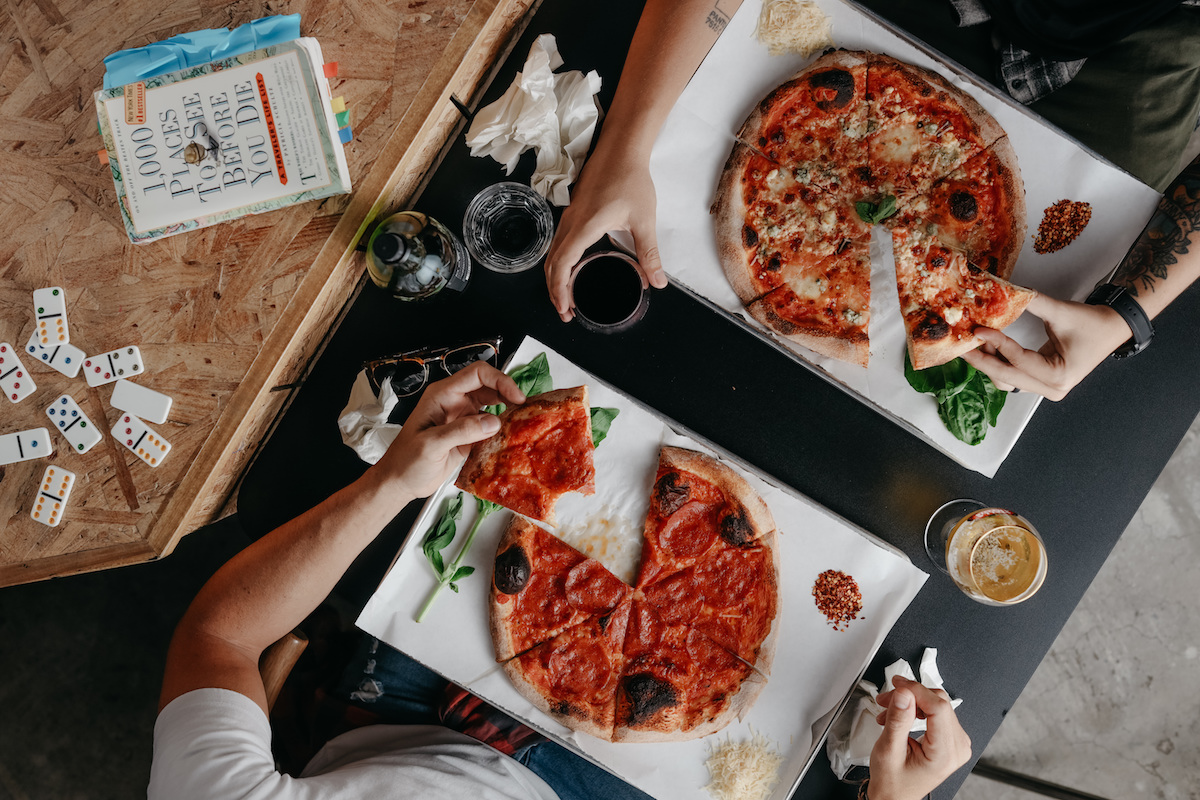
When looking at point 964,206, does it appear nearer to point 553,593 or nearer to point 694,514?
point 694,514

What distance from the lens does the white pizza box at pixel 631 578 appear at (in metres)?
2.25

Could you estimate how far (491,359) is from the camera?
231 centimetres

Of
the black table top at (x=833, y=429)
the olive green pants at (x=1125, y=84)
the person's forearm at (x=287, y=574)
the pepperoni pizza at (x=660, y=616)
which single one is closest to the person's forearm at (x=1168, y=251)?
the olive green pants at (x=1125, y=84)

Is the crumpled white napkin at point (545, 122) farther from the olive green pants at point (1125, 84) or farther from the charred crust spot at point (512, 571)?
the charred crust spot at point (512, 571)

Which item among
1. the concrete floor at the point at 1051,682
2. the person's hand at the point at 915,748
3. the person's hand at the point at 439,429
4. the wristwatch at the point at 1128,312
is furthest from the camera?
the concrete floor at the point at 1051,682

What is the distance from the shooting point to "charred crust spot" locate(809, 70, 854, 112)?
2.19 m

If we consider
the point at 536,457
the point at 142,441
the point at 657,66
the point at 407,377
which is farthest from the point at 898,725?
the point at 142,441

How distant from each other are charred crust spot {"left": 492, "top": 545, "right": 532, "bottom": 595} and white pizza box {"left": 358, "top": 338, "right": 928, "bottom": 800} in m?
0.10

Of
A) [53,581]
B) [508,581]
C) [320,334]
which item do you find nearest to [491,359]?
[320,334]

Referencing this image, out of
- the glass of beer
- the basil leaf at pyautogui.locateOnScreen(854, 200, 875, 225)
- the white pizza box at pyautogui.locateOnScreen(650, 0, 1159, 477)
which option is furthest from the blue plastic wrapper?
the glass of beer

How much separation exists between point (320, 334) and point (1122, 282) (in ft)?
9.13

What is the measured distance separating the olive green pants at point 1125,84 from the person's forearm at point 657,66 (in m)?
0.70

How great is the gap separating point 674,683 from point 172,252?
231 centimetres

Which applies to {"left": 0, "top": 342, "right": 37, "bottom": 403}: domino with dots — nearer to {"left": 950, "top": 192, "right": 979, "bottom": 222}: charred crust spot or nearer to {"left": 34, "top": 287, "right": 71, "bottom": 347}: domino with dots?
{"left": 34, "top": 287, "right": 71, "bottom": 347}: domino with dots
